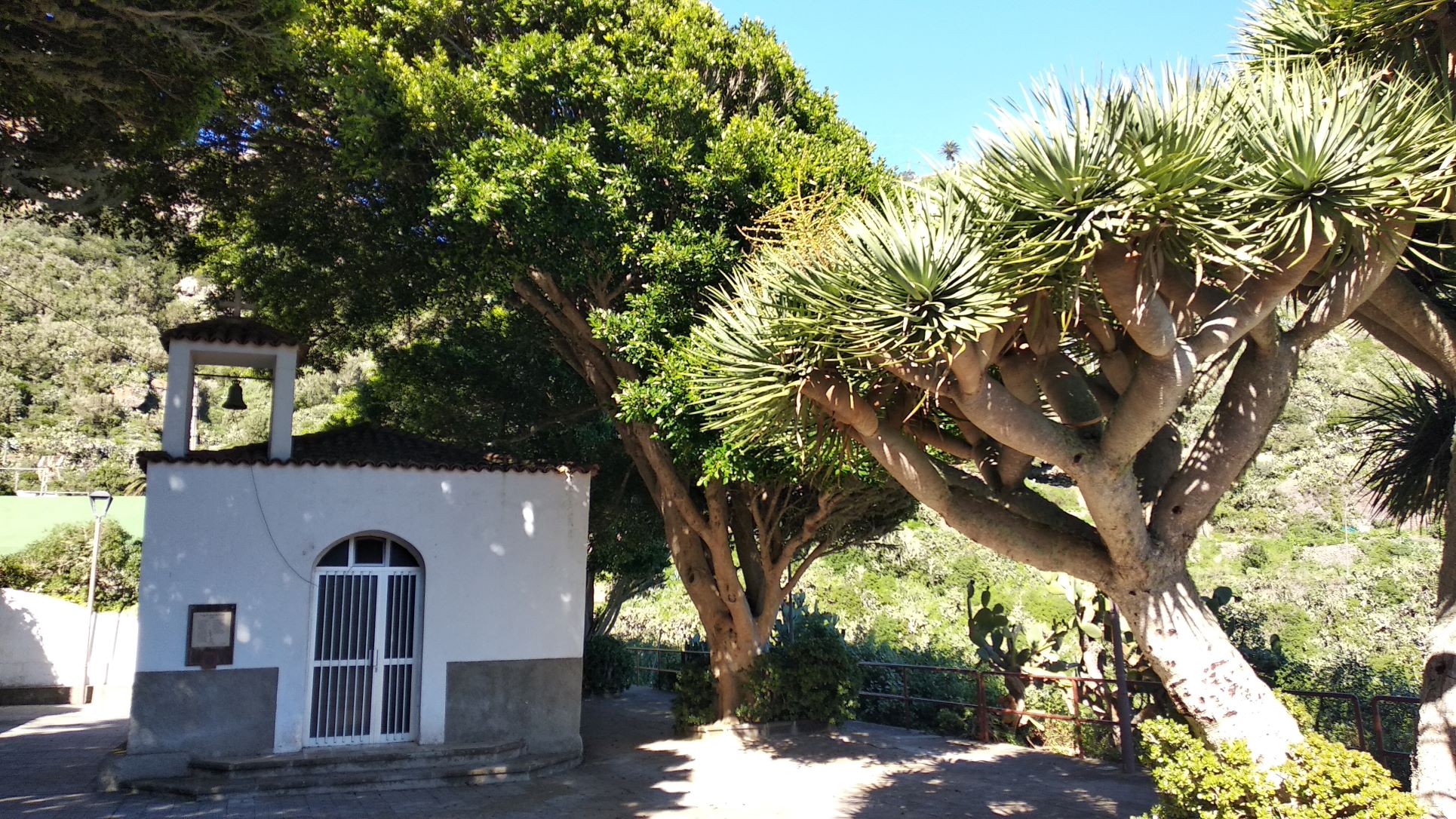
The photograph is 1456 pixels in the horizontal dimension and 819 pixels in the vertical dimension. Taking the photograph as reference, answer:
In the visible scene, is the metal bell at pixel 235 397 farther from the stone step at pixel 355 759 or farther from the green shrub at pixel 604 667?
the green shrub at pixel 604 667

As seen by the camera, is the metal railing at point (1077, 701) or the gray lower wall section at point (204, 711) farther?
the gray lower wall section at point (204, 711)

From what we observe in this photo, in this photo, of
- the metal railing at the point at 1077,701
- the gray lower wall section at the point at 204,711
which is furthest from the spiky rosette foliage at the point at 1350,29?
the gray lower wall section at the point at 204,711

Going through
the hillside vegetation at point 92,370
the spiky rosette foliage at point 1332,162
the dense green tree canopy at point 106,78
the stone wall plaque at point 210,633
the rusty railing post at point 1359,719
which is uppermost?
the hillside vegetation at point 92,370

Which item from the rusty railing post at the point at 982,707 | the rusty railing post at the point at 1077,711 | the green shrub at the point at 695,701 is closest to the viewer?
the rusty railing post at the point at 1077,711

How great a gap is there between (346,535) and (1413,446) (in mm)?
11369

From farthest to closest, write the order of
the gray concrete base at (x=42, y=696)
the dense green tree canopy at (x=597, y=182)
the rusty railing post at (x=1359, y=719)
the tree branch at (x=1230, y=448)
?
the gray concrete base at (x=42, y=696), the dense green tree canopy at (x=597, y=182), the rusty railing post at (x=1359, y=719), the tree branch at (x=1230, y=448)

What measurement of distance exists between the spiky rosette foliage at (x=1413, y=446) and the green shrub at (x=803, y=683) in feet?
22.9

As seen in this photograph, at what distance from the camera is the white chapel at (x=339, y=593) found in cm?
1063

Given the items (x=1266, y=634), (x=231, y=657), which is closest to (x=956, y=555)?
(x=1266, y=634)

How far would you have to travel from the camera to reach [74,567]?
2191 cm

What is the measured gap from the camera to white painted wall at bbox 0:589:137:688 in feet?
59.8

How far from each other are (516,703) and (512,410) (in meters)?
6.22

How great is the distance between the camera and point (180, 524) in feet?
35.4

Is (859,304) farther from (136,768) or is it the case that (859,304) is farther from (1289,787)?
(136,768)
